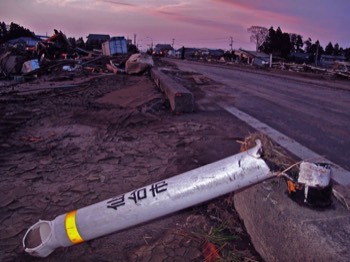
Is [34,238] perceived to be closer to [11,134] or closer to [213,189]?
[213,189]

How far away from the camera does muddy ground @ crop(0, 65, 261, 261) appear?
2.18 m

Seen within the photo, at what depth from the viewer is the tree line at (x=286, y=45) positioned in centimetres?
6506

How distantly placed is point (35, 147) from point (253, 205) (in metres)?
3.25

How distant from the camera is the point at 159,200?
182 centimetres

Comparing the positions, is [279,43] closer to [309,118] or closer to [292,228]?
[309,118]

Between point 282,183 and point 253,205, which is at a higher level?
point 282,183

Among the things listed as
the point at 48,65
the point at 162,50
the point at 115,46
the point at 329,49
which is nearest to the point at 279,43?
the point at 162,50

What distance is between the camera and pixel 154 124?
5.25 metres

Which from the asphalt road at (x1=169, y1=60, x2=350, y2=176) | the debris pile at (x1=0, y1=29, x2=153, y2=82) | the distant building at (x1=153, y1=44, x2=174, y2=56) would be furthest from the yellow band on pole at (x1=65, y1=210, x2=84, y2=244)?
the distant building at (x1=153, y1=44, x2=174, y2=56)

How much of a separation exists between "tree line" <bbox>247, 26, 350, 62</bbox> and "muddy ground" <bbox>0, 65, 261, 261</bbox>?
63675mm

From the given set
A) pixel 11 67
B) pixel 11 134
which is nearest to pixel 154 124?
pixel 11 134

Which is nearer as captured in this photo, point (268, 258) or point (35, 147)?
point (268, 258)

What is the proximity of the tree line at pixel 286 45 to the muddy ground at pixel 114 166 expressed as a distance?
63.7 m

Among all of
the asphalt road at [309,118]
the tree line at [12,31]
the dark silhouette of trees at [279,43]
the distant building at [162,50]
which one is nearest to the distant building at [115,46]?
the asphalt road at [309,118]
